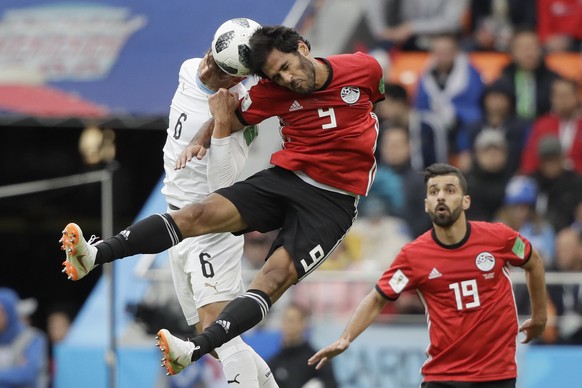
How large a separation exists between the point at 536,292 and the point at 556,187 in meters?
4.26

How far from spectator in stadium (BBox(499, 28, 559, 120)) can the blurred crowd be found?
1cm

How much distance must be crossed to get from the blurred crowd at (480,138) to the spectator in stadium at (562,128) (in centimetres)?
1

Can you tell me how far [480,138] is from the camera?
43.4 ft

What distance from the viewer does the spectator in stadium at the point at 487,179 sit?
43.0 ft

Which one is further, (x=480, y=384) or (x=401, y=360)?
(x=401, y=360)

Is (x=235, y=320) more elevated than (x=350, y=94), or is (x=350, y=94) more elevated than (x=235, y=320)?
(x=350, y=94)

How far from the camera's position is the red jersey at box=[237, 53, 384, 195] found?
8.40m

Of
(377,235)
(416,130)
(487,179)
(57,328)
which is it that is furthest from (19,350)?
(487,179)

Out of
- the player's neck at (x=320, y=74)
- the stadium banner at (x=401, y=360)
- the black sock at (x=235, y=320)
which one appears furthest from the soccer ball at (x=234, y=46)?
the stadium banner at (x=401, y=360)

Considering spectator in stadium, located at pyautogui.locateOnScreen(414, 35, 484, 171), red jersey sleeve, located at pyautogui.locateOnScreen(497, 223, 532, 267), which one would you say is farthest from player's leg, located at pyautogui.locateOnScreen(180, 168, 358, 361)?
spectator in stadium, located at pyautogui.locateOnScreen(414, 35, 484, 171)

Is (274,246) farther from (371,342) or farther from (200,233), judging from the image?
(371,342)

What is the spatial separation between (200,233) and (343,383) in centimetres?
404

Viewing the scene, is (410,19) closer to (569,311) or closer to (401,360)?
(569,311)

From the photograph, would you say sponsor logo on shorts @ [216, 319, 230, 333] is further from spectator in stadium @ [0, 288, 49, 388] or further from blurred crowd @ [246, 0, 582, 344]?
spectator in stadium @ [0, 288, 49, 388]
